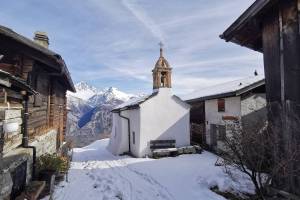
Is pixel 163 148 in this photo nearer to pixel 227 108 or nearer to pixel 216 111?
pixel 216 111

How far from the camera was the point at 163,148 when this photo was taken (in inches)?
757

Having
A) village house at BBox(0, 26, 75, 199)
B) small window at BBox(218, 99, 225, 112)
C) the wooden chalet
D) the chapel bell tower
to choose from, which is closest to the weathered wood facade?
village house at BBox(0, 26, 75, 199)

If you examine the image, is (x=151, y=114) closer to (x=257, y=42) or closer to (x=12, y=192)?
(x=257, y=42)

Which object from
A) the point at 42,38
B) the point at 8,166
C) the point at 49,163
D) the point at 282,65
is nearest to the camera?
the point at 8,166

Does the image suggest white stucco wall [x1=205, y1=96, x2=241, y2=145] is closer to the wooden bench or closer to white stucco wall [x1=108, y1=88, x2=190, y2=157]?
white stucco wall [x1=108, y1=88, x2=190, y2=157]

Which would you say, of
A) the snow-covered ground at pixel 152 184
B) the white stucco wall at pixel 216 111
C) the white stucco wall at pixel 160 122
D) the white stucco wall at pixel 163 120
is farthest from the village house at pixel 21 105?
the white stucco wall at pixel 216 111

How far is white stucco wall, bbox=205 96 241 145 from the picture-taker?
1612 centimetres

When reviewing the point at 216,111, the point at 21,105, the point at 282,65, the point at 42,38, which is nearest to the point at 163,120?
the point at 216,111

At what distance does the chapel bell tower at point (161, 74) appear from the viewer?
68.9 feet

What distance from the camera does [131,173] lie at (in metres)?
12.9

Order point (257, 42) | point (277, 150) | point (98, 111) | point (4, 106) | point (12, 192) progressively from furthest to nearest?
point (98, 111)
point (257, 42)
point (277, 150)
point (12, 192)
point (4, 106)

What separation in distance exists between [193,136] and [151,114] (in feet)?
17.4

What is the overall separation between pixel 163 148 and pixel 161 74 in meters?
6.01

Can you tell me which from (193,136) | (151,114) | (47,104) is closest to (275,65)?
(47,104)
